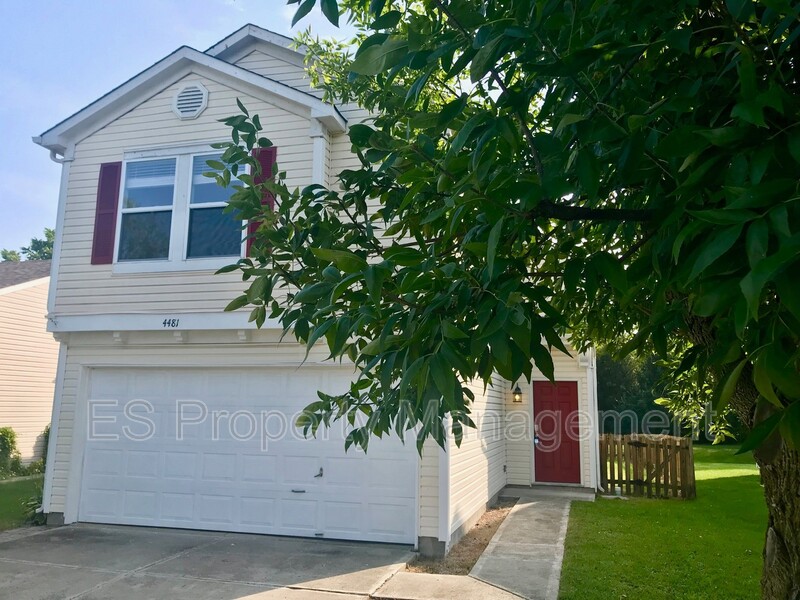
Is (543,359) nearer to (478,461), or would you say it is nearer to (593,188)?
(593,188)

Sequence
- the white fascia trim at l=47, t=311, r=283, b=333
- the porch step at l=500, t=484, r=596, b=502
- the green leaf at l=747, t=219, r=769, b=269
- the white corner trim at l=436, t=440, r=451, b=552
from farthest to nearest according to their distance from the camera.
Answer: the porch step at l=500, t=484, r=596, b=502 → the white fascia trim at l=47, t=311, r=283, b=333 → the white corner trim at l=436, t=440, r=451, b=552 → the green leaf at l=747, t=219, r=769, b=269

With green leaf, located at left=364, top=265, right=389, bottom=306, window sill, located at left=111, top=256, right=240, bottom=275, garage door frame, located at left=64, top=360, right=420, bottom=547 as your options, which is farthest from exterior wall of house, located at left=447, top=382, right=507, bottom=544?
green leaf, located at left=364, top=265, right=389, bottom=306

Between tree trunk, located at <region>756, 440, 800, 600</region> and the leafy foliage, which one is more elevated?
the leafy foliage

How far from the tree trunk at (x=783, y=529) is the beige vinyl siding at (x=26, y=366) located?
15.1 metres

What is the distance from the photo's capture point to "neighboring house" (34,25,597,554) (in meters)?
7.66

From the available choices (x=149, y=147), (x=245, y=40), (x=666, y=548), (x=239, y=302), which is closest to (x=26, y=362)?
(x=149, y=147)

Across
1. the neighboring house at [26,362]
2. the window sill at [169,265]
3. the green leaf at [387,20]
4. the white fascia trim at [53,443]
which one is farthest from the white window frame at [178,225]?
the neighboring house at [26,362]

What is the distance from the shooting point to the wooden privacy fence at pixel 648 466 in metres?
10.7

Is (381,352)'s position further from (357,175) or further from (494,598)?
(494,598)

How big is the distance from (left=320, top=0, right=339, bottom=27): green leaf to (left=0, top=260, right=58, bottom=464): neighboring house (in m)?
15.2

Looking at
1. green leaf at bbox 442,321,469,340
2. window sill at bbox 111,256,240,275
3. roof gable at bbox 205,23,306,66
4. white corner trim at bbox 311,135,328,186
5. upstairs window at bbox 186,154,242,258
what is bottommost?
green leaf at bbox 442,321,469,340

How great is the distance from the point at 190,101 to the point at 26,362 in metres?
10.0

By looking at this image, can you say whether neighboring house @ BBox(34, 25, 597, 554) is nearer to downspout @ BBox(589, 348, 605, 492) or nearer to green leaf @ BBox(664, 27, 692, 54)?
downspout @ BBox(589, 348, 605, 492)

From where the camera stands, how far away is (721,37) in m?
2.09
